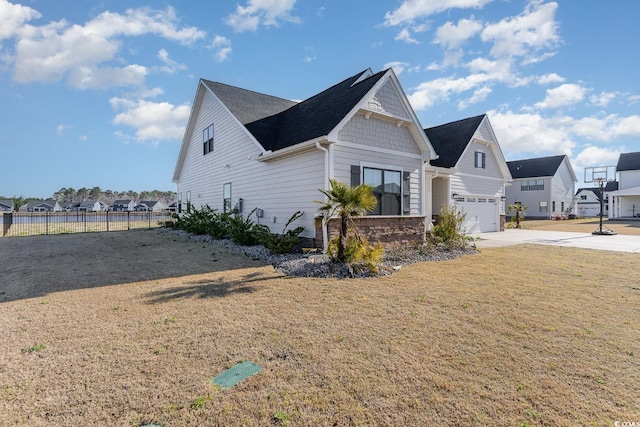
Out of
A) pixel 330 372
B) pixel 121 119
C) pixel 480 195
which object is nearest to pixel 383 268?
pixel 330 372

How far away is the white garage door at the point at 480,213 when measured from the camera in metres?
17.9

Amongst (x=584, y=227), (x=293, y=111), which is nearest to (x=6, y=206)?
(x=293, y=111)

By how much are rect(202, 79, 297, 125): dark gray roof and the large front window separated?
19.6ft

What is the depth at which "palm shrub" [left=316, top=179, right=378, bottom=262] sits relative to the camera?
7.10m

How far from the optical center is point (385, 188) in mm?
10539

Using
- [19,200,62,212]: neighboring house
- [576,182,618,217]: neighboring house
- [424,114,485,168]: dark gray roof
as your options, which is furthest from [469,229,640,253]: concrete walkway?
[19,200,62,212]: neighboring house

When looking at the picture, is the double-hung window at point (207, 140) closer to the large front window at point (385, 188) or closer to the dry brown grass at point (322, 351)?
the large front window at point (385, 188)

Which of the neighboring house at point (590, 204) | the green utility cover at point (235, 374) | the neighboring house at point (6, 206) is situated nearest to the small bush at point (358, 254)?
the green utility cover at point (235, 374)

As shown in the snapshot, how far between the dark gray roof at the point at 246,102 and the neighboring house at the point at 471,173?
9100mm

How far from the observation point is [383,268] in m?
7.55

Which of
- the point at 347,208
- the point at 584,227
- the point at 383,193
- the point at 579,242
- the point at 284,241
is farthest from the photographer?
the point at 584,227

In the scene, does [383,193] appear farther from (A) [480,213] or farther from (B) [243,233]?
(A) [480,213]

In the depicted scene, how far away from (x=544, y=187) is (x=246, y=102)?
35909 mm

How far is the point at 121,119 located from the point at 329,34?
1690 cm
